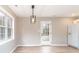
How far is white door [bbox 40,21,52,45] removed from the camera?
9266 millimetres

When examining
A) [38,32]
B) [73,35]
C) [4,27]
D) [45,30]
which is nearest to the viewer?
[4,27]

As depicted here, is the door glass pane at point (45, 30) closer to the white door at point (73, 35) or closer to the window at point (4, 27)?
the white door at point (73, 35)

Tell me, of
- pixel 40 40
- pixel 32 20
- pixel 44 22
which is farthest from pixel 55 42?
pixel 32 20

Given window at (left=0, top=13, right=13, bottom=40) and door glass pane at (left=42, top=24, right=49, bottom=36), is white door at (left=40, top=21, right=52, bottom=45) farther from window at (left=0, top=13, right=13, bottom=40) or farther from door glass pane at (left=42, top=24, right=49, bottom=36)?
window at (left=0, top=13, right=13, bottom=40)

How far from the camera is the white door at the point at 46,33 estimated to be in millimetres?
9266

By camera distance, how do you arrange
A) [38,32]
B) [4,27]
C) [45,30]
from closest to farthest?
1. [4,27]
2. [38,32]
3. [45,30]

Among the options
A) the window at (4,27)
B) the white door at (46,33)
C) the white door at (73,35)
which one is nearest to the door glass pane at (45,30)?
the white door at (46,33)

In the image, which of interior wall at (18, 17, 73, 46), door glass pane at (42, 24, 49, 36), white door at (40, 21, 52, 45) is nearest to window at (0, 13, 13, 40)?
interior wall at (18, 17, 73, 46)

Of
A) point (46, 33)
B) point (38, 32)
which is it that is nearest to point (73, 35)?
point (46, 33)

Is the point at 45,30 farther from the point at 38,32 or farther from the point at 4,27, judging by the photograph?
the point at 4,27

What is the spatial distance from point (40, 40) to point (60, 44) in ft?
5.19

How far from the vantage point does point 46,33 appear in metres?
9.51
